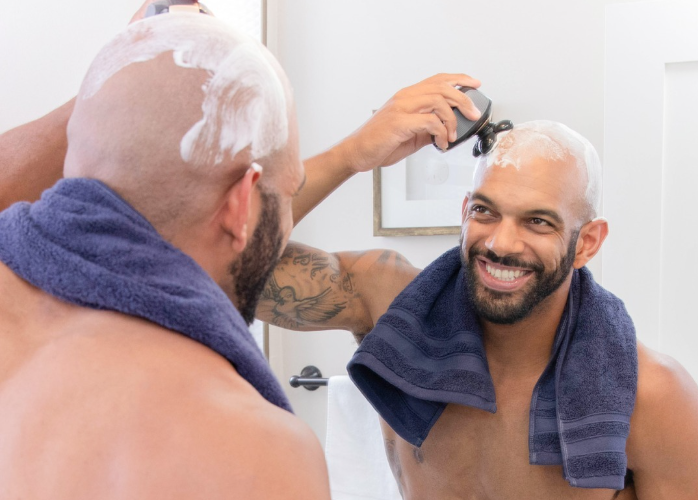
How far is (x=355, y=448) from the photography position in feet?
5.41

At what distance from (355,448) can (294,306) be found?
406mm

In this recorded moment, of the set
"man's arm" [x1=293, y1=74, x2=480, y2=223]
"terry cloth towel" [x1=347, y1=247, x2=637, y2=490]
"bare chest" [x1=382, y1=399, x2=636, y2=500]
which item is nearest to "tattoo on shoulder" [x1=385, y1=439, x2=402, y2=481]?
"bare chest" [x1=382, y1=399, x2=636, y2=500]

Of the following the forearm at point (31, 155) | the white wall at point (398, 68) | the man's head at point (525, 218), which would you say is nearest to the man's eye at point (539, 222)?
the man's head at point (525, 218)

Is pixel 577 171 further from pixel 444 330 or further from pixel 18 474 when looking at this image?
pixel 18 474

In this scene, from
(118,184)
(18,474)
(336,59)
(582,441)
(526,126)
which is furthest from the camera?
(336,59)

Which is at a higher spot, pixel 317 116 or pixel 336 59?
pixel 336 59

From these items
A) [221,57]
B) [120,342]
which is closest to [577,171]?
[221,57]

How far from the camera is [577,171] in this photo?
1323 millimetres

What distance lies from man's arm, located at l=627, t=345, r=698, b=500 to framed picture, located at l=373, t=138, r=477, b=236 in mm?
650

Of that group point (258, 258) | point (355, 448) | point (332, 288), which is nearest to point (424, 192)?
point (332, 288)

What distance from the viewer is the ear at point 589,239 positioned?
53.9 inches

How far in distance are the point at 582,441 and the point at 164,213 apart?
2.80 ft

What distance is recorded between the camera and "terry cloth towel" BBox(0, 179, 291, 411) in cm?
60

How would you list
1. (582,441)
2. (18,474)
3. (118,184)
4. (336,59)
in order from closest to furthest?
1. (18,474)
2. (118,184)
3. (582,441)
4. (336,59)
